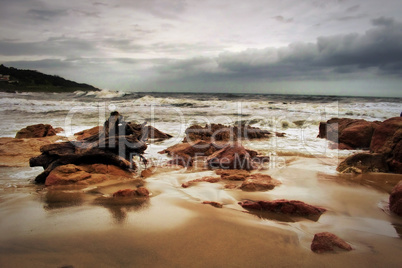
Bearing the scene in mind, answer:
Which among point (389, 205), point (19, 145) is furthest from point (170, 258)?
point (19, 145)

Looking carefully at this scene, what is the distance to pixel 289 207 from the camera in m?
2.75

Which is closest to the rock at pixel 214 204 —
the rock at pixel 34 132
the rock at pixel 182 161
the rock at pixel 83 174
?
the rock at pixel 83 174

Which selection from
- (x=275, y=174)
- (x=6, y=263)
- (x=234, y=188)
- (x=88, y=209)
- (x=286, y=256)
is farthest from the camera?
(x=275, y=174)

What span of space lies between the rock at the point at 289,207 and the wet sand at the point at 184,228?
129 mm

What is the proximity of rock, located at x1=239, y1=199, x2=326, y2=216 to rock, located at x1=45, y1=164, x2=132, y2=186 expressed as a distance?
2.40 metres

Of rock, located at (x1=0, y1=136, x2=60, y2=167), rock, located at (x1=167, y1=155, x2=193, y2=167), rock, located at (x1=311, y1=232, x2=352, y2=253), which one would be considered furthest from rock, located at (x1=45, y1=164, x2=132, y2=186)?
rock, located at (x1=311, y1=232, x2=352, y2=253)

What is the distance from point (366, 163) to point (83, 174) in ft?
16.2

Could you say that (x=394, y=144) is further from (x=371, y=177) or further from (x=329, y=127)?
(x=329, y=127)


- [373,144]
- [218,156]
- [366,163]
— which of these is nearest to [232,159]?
[218,156]

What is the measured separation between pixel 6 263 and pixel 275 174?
12.7 feet

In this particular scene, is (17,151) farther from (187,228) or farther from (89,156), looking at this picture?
(187,228)

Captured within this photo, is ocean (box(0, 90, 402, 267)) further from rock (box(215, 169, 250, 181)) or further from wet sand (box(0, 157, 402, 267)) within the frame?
rock (box(215, 169, 250, 181))

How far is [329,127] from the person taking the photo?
886cm

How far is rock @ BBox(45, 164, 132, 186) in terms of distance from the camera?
3.78 m
